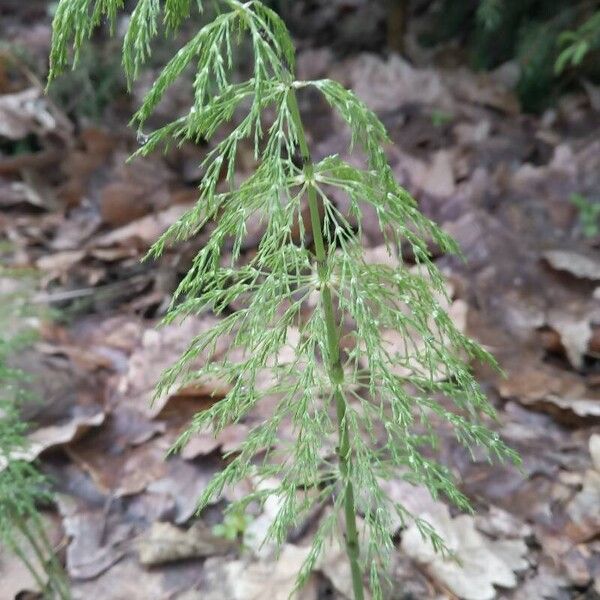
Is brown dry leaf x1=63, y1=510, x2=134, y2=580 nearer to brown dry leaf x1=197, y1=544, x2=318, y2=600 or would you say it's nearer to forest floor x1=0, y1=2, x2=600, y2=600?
forest floor x1=0, y1=2, x2=600, y2=600

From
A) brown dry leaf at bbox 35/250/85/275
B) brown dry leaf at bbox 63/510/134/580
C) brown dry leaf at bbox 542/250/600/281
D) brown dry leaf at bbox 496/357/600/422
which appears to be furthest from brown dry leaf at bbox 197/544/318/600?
brown dry leaf at bbox 35/250/85/275

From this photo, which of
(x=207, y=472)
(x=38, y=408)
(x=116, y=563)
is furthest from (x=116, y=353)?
(x=116, y=563)

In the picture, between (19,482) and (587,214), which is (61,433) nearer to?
(19,482)

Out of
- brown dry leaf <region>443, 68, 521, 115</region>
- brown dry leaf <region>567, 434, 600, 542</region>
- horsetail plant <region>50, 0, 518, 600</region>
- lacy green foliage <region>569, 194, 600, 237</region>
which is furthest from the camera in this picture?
brown dry leaf <region>443, 68, 521, 115</region>

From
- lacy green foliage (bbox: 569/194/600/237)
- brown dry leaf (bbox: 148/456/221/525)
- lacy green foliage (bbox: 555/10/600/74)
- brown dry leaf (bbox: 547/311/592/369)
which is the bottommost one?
brown dry leaf (bbox: 148/456/221/525)

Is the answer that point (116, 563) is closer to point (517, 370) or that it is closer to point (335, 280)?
point (335, 280)
